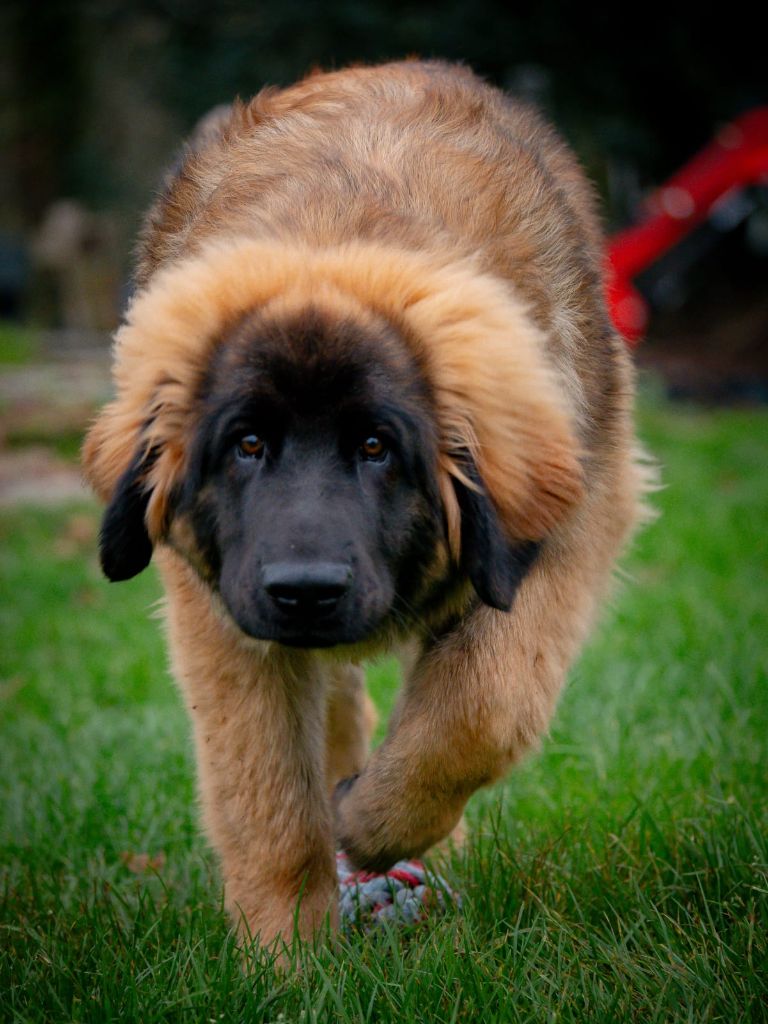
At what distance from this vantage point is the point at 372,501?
2756mm

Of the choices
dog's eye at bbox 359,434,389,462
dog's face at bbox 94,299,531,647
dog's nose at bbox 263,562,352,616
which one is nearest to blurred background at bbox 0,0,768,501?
dog's face at bbox 94,299,531,647

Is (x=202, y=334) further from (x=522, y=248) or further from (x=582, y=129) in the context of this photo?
(x=582, y=129)

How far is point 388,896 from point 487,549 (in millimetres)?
1022

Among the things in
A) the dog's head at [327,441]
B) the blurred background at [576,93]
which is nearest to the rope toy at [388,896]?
the dog's head at [327,441]

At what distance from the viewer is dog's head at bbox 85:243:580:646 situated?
2697mm

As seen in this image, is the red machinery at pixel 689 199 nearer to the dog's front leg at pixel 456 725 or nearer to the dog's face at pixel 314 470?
the dog's front leg at pixel 456 725

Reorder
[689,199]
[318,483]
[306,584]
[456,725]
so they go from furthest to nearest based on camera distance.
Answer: [689,199]
[456,725]
[318,483]
[306,584]

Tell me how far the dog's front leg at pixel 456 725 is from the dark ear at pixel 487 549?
19 centimetres

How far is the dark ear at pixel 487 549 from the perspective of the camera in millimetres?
2799

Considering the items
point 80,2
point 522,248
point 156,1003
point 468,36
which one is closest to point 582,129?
point 468,36

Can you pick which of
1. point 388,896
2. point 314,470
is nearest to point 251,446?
point 314,470

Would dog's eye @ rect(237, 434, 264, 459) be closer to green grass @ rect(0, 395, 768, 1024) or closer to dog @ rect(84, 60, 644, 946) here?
dog @ rect(84, 60, 644, 946)

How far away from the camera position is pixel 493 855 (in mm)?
3234

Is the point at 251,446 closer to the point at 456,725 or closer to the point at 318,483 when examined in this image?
the point at 318,483
